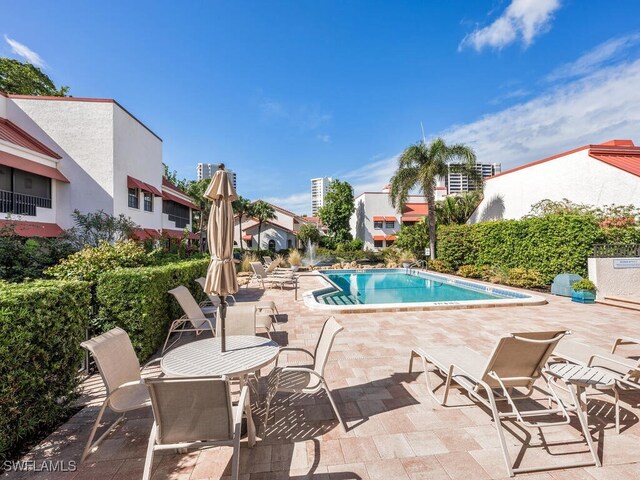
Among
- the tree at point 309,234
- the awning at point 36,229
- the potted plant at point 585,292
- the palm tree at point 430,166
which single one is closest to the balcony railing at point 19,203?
the awning at point 36,229

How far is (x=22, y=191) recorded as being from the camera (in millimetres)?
15352

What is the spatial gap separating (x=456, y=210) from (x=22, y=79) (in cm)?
3948

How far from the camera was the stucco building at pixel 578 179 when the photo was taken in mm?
Answer: 14125

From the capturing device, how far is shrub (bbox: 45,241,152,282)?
5.34 meters

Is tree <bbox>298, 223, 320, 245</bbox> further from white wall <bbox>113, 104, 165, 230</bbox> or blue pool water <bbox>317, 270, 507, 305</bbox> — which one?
white wall <bbox>113, 104, 165, 230</bbox>

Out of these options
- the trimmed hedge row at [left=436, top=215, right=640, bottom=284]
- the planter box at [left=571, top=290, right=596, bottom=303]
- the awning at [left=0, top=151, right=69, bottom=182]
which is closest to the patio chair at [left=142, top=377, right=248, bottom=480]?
the planter box at [left=571, top=290, right=596, bottom=303]

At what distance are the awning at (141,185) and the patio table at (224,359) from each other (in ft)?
64.6

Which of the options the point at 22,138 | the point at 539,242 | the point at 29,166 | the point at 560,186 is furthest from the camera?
the point at 560,186

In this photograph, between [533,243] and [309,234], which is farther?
[309,234]

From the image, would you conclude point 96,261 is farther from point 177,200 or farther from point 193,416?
point 177,200

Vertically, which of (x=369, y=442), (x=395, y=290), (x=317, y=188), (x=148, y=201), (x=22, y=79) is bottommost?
(x=395, y=290)

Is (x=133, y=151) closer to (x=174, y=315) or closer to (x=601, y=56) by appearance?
(x=174, y=315)

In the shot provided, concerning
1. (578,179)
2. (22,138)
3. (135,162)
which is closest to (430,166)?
(578,179)

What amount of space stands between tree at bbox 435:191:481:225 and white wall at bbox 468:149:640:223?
4051 millimetres
